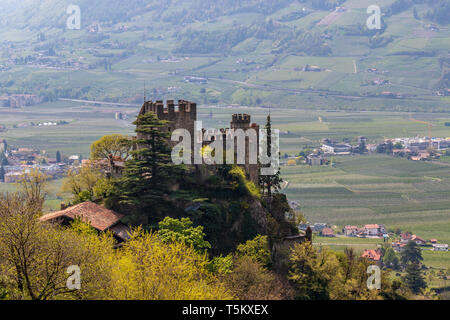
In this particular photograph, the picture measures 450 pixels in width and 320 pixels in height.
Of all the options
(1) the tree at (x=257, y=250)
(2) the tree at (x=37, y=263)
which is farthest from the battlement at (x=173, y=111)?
(2) the tree at (x=37, y=263)

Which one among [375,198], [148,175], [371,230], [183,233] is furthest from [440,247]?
[183,233]

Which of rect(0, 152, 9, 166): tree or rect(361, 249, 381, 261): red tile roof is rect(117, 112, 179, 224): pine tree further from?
rect(0, 152, 9, 166): tree

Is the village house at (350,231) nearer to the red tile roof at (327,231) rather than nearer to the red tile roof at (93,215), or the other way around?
the red tile roof at (327,231)

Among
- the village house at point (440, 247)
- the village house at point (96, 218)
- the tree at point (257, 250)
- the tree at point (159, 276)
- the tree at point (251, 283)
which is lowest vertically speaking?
the village house at point (440, 247)

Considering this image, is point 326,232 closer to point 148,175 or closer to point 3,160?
point 148,175

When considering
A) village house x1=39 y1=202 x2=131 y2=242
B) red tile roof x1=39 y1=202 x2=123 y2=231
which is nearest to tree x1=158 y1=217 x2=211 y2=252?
village house x1=39 y1=202 x2=131 y2=242

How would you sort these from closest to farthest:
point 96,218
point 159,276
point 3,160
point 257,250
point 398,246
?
point 159,276 < point 96,218 < point 257,250 < point 398,246 < point 3,160
